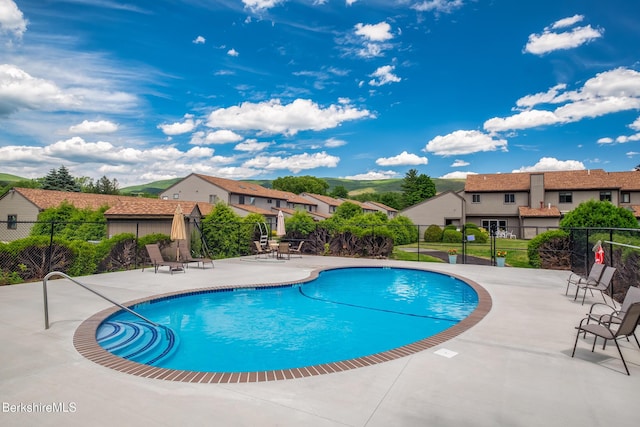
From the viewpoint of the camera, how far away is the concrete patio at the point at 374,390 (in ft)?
10.5

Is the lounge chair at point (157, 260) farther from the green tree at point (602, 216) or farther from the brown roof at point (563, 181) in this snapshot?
the brown roof at point (563, 181)

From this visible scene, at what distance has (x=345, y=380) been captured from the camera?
4.00 meters

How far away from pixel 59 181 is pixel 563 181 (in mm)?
69239

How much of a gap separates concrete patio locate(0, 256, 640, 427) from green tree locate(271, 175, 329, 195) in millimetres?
86581

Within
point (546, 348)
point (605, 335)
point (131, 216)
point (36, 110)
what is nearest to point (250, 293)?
point (546, 348)

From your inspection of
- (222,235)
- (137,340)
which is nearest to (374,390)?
(137,340)

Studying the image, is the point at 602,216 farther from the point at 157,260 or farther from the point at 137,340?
the point at 157,260

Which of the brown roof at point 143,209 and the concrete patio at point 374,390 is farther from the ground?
the brown roof at point 143,209

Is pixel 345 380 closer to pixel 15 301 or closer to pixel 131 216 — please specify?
pixel 15 301

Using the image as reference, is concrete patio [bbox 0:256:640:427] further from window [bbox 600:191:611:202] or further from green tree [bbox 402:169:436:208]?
green tree [bbox 402:169:436:208]

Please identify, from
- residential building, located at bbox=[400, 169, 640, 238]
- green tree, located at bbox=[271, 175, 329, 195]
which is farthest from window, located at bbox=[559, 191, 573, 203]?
green tree, located at bbox=[271, 175, 329, 195]

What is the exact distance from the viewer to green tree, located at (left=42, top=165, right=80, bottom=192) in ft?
179

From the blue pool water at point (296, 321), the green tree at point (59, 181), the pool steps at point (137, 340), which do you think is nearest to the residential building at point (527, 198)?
the blue pool water at point (296, 321)

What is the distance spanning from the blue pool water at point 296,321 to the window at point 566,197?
32.2 m
